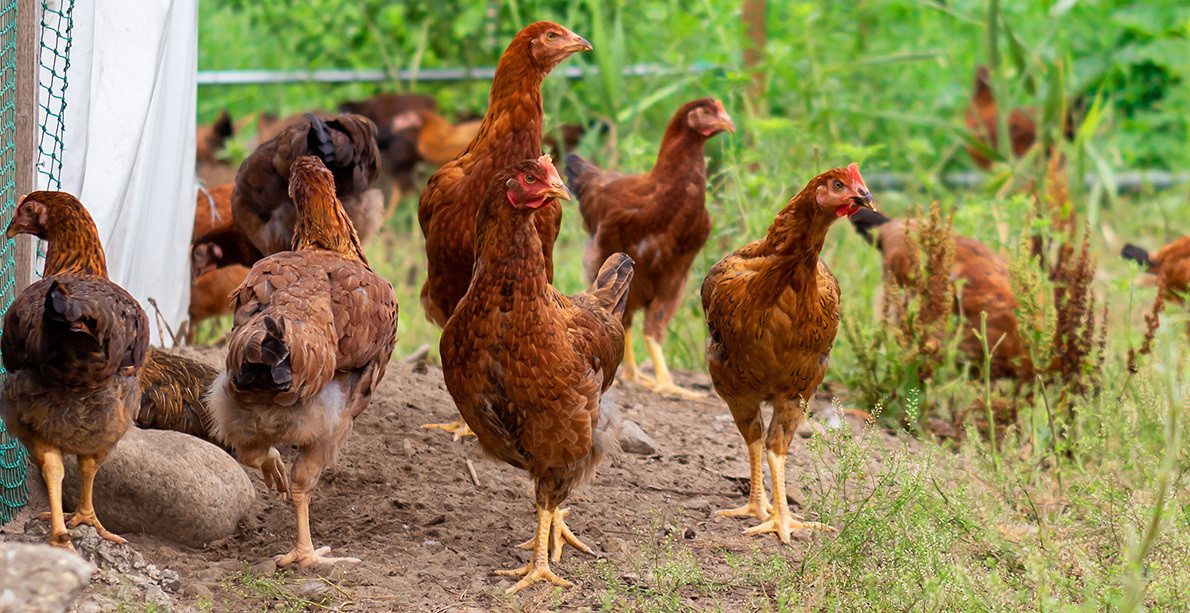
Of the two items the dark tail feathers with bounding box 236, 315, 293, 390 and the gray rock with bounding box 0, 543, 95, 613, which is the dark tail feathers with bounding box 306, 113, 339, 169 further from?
the gray rock with bounding box 0, 543, 95, 613

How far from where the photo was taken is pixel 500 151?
3900 mm

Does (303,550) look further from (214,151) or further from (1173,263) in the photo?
(214,151)

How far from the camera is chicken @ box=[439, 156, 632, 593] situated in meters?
3.09

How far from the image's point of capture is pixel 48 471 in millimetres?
2971

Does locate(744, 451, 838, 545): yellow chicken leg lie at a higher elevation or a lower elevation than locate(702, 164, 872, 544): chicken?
lower

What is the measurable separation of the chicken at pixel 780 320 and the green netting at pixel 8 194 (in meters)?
2.30

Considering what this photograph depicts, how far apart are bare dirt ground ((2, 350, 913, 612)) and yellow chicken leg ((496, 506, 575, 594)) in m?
0.03

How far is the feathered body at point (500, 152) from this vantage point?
3.88 m

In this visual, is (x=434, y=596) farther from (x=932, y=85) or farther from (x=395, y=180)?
(x=932, y=85)

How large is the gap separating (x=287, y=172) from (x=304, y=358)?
5.64ft

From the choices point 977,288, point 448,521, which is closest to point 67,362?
point 448,521

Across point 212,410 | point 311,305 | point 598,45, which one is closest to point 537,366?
point 311,305

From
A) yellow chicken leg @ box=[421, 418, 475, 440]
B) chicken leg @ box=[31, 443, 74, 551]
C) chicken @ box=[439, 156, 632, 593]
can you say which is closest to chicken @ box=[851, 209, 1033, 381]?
yellow chicken leg @ box=[421, 418, 475, 440]

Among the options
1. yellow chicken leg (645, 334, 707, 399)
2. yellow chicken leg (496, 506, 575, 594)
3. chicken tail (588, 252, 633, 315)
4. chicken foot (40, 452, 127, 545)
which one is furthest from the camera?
yellow chicken leg (645, 334, 707, 399)
